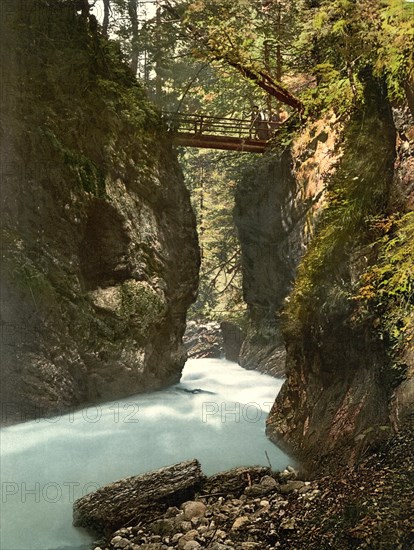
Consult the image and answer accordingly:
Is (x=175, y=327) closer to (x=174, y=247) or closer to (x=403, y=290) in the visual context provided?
(x=174, y=247)

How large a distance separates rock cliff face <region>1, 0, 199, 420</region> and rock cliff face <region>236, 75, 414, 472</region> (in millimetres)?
4123

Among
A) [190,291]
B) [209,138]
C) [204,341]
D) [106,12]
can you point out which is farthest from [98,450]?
[204,341]

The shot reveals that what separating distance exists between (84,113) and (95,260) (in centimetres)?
314

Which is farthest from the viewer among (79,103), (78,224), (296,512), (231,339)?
(231,339)

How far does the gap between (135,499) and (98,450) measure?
1.87 meters

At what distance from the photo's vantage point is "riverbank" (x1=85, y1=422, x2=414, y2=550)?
3174mm

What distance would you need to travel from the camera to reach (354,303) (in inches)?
238

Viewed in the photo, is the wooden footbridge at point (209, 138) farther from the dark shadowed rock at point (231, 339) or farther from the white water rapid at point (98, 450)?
the dark shadowed rock at point (231, 339)

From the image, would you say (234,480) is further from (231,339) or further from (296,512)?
(231,339)

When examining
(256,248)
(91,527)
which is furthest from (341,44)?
(256,248)

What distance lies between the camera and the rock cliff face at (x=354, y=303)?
504cm

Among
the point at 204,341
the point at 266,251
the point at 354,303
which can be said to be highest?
the point at 266,251

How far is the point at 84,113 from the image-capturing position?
1087 centimetres

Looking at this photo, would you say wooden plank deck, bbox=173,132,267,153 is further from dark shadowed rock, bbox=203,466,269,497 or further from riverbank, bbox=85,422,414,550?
riverbank, bbox=85,422,414,550
